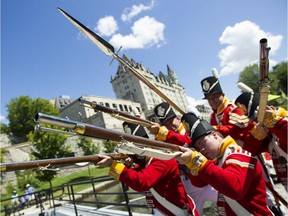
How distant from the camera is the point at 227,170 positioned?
82.7 inches

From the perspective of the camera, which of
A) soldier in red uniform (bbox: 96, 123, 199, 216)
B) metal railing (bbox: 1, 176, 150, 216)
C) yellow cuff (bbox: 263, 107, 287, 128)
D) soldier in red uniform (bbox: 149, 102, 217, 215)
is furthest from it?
metal railing (bbox: 1, 176, 150, 216)

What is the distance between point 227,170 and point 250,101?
1888 millimetres

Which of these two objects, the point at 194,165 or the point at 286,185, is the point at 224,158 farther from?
the point at 286,185

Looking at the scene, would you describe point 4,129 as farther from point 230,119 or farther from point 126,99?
point 230,119

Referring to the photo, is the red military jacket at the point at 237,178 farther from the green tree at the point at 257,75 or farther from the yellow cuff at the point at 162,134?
the green tree at the point at 257,75

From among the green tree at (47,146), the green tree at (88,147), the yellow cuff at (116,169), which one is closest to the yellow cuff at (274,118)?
the yellow cuff at (116,169)

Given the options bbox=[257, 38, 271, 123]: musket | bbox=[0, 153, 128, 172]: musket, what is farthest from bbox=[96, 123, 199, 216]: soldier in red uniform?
bbox=[257, 38, 271, 123]: musket

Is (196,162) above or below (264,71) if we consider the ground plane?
below

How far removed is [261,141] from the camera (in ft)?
11.9

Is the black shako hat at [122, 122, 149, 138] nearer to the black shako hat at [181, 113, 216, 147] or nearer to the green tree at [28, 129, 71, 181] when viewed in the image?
the black shako hat at [181, 113, 216, 147]

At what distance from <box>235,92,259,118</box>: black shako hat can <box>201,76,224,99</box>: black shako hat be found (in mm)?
472

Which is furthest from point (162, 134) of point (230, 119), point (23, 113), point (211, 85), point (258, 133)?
point (23, 113)

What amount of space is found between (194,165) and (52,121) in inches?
45.2

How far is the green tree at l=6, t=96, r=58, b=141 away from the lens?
56.0 m
